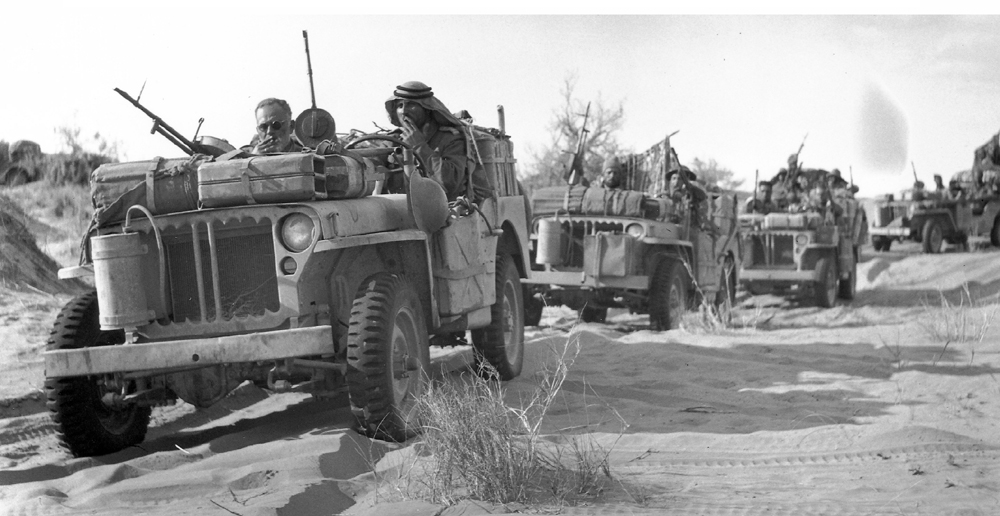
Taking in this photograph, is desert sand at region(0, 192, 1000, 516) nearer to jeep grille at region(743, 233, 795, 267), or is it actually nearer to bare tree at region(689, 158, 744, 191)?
jeep grille at region(743, 233, 795, 267)

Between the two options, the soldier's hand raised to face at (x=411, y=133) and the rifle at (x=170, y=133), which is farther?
the soldier's hand raised to face at (x=411, y=133)

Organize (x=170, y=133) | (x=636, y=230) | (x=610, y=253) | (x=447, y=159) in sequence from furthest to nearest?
(x=636, y=230)
(x=610, y=253)
(x=447, y=159)
(x=170, y=133)

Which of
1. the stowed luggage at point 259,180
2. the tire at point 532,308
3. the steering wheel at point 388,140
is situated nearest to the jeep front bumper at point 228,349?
the stowed luggage at point 259,180

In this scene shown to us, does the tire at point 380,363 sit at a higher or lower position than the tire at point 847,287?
higher

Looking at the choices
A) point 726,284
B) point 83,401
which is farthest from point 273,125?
point 726,284

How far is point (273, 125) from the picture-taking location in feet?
23.2

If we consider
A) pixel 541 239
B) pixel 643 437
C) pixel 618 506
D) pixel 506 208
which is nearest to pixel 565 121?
pixel 541 239

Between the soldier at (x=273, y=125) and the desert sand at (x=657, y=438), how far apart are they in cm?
181

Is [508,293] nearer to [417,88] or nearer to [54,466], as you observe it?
[417,88]

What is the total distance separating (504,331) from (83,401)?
144 inches

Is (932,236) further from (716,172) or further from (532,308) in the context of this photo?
(532,308)

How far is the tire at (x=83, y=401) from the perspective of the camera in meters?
6.27

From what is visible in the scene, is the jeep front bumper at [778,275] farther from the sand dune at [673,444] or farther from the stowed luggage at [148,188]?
the stowed luggage at [148,188]

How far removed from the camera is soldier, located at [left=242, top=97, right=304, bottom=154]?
705cm
